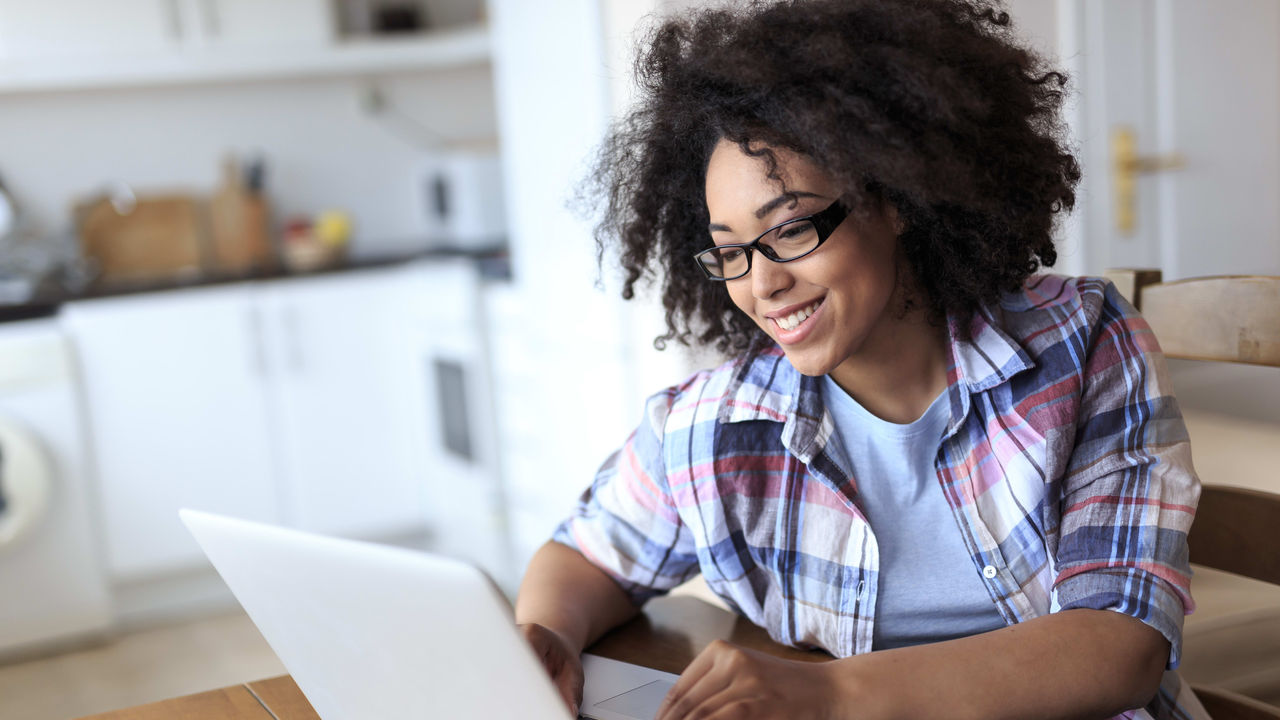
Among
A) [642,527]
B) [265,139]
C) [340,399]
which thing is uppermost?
[265,139]

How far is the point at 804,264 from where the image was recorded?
982 mm

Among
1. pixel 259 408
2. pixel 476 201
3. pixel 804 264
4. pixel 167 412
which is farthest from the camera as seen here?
pixel 476 201

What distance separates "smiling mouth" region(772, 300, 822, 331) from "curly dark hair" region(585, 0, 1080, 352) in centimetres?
10

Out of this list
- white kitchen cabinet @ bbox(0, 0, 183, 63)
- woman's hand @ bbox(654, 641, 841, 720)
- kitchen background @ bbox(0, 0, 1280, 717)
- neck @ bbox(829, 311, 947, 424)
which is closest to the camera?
woman's hand @ bbox(654, 641, 841, 720)

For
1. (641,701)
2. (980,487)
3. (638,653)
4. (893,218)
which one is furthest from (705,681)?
(893,218)

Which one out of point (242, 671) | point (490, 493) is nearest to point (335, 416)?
point (490, 493)

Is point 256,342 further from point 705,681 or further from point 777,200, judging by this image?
point 705,681

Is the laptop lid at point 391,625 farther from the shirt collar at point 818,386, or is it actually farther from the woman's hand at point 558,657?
the shirt collar at point 818,386

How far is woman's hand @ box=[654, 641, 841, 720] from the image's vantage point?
746 millimetres

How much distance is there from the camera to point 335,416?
366cm

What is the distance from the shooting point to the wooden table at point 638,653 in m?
0.94

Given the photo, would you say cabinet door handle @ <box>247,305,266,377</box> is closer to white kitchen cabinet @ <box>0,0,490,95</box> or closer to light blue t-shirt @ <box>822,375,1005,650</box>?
white kitchen cabinet @ <box>0,0,490,95</box>

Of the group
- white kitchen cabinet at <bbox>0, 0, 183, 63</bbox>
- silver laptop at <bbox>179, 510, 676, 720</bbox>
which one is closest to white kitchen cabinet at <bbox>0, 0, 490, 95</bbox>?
white kitchen cabinet at <bbox>0, 0, 183, 63</bbox>

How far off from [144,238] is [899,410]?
11.2 feet
